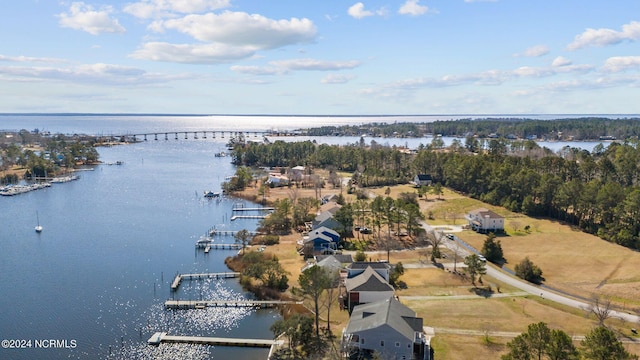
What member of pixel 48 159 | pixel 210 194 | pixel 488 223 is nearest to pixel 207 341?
pixel 488 223

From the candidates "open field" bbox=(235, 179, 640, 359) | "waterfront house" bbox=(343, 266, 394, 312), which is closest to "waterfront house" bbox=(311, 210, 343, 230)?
"open field" bbox=(235, 179, 640, 359)

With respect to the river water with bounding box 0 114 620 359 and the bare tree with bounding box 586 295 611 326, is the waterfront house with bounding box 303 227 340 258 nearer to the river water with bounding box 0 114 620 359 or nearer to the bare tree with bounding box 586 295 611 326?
the river water with bounding box 0 114 620 359

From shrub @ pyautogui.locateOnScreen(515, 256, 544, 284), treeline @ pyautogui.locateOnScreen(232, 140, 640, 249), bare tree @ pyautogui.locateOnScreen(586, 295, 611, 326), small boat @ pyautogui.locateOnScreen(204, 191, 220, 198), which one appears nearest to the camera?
bare tree @ pyautogui.locateOnScreen(586, 295, 611, 326)

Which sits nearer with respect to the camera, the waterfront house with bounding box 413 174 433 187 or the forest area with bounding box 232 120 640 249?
the forest area with bounding box 232 120 640 249

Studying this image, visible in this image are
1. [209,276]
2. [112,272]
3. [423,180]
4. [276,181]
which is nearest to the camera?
[209,276]

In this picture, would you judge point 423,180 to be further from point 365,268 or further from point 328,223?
point 365,268

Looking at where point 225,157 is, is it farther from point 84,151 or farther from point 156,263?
point 156,263

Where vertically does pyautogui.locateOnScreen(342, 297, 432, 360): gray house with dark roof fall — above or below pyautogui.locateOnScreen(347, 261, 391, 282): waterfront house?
below
